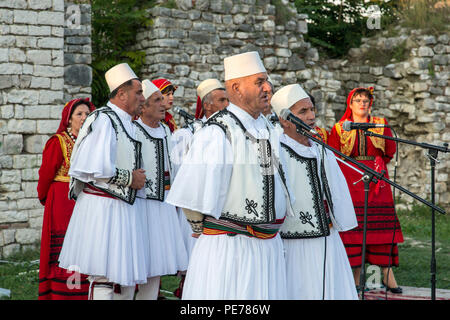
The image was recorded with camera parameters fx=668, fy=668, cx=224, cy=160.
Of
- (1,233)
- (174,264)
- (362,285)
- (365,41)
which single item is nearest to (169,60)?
(1,233)

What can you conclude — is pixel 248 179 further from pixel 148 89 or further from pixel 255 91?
pixel 148 89

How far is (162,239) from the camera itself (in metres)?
5.06

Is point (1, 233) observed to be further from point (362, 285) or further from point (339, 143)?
point (362, 285)

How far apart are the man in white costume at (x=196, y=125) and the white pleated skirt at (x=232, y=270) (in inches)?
84.1

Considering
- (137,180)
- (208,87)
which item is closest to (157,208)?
(137,180)

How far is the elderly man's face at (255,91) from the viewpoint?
3666mm

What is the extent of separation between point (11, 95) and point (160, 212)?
12.8ft

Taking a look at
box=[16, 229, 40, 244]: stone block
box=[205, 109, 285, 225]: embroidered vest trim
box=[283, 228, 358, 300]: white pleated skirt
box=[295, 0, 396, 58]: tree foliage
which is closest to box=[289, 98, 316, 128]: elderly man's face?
box=[283, 228, 358, 300]: white pleated skirt

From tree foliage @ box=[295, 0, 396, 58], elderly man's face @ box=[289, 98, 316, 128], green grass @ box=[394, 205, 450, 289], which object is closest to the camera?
elderly man's face @ box=[289, 98, 316, 128]

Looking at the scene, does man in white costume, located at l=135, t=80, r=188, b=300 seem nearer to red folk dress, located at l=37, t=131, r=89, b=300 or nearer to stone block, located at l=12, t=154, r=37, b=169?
red folk dress, located at l=37, t=131, r=89, b=300

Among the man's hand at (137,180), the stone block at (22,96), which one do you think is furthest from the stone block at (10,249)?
the man's hand at (137,180)

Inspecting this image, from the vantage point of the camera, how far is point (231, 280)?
3.44 m

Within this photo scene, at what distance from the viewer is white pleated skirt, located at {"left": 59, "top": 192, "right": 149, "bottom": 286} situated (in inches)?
181

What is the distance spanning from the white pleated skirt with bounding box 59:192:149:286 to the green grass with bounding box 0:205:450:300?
1.71 m
